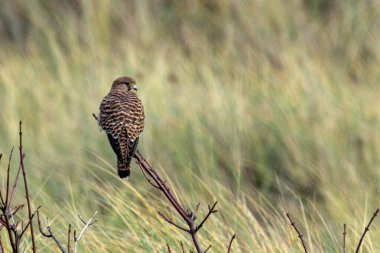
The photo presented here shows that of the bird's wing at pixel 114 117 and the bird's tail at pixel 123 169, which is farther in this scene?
the bird's wing at pixel 114 117

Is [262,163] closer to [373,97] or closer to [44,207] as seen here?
[373,97]

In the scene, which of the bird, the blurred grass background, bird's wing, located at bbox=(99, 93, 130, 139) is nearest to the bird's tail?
the bird

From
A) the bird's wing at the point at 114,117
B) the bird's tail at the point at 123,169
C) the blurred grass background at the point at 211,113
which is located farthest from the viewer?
the blurred grass background at the point at 211,113

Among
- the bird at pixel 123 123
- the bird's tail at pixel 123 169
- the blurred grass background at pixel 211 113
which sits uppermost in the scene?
the blurred grass background at pixel 211 113

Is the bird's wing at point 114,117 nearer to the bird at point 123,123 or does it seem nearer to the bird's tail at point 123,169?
the bird at point 123,123

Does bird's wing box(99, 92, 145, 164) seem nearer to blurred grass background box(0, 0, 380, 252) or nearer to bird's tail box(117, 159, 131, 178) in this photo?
bird's tail box(117, 159, 131, 178)

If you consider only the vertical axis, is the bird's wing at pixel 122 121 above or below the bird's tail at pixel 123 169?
above

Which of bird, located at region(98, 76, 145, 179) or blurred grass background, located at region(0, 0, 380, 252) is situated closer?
bird, located at region(98, 76, 145, 179)

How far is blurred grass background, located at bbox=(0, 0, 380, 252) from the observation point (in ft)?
12.6

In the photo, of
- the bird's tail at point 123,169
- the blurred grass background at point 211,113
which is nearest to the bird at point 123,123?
the bird's tail at point 123,169

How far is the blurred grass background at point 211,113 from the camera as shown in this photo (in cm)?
384

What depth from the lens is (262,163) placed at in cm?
517

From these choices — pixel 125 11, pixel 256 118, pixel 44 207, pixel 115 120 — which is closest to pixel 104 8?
pixel 125 11

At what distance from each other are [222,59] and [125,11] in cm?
177
